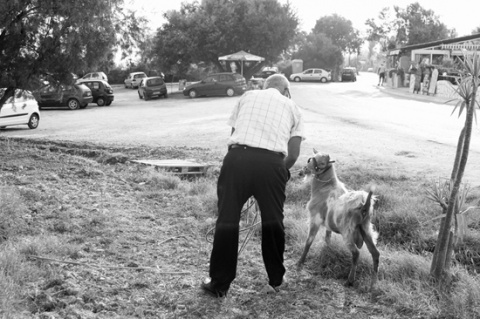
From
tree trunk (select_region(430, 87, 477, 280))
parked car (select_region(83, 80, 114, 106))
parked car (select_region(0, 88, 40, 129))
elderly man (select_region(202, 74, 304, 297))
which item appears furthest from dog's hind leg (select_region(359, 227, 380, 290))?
parked car (select_region(83, 80, 114, 106))

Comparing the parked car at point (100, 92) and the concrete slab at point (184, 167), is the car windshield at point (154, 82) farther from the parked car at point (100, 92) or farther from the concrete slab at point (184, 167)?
the concrete slab at point (184, 167)

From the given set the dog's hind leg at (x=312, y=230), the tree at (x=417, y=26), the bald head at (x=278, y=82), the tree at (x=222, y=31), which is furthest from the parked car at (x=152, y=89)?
the tree at (x=417, y=26)

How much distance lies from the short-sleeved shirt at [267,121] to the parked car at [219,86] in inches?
1181

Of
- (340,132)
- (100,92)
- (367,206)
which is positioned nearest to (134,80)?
(100,92)

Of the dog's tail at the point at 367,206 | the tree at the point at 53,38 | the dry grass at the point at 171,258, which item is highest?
the tree at the point at 53,38

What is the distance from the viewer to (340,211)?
15.4 ft

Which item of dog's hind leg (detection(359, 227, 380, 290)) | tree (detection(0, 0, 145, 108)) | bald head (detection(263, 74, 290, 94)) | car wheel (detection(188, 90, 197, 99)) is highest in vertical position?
tree (detection(0, 0, 145, 108))

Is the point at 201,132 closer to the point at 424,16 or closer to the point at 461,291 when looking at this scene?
the point at 461,291

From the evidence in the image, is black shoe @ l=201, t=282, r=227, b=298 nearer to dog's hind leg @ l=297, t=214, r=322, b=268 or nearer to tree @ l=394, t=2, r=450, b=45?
dog's hind leg @ l=297, t=214, r=322, b=268

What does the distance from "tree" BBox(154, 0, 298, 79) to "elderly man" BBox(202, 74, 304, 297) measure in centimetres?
3951

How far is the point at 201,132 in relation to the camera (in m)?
16.3

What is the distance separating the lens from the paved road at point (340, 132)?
1091 cm

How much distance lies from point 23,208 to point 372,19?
73318mm

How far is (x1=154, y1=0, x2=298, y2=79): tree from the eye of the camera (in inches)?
1715
